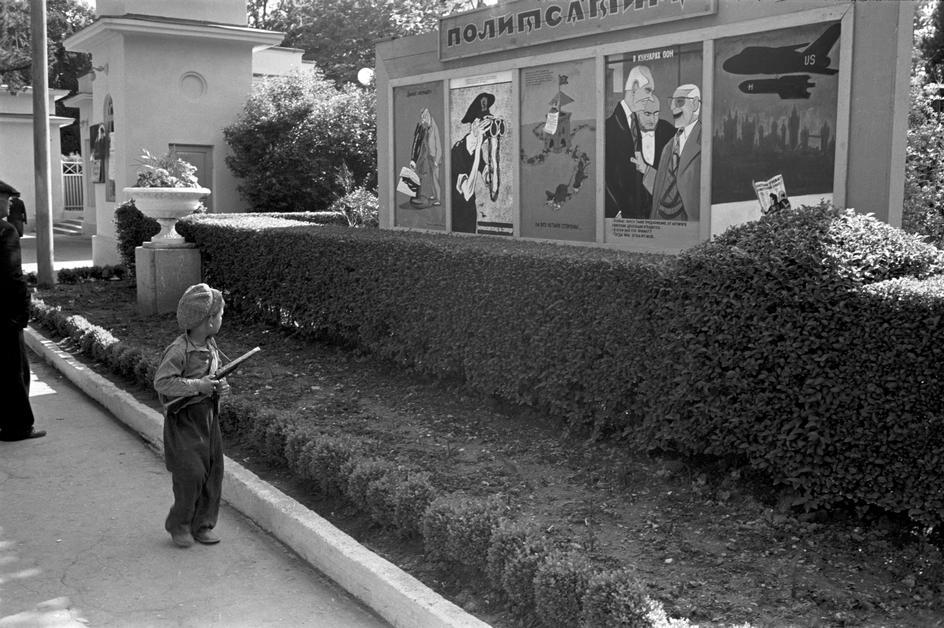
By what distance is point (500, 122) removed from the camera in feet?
32.0

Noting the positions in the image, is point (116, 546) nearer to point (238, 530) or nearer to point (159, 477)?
point (238, 530)

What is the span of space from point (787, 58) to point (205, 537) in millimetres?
5071

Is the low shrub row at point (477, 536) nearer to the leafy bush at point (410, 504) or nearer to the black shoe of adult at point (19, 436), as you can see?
the leafy bush at point (410, 504)

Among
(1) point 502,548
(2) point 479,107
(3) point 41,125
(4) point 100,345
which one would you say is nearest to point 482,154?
(2) point 479,107

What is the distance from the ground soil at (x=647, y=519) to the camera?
4.33 metres

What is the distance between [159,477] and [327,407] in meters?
1.64

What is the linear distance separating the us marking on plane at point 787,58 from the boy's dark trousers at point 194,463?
454cm

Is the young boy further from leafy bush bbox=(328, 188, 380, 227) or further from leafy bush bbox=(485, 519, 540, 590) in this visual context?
leafy bush bbox=(328, 188, 380, 227)

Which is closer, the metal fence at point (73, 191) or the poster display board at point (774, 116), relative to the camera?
the poster display board at point (774, 116)

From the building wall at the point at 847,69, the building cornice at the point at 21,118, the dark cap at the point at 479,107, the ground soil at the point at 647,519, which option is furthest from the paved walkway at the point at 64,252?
the building wall at the point at 847,69

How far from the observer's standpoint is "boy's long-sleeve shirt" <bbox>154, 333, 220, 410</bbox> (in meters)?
5.31

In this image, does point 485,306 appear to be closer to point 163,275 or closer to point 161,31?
point 163,275

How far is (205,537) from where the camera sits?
5.52 metres

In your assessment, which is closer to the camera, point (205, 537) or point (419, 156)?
point (205, 537)
